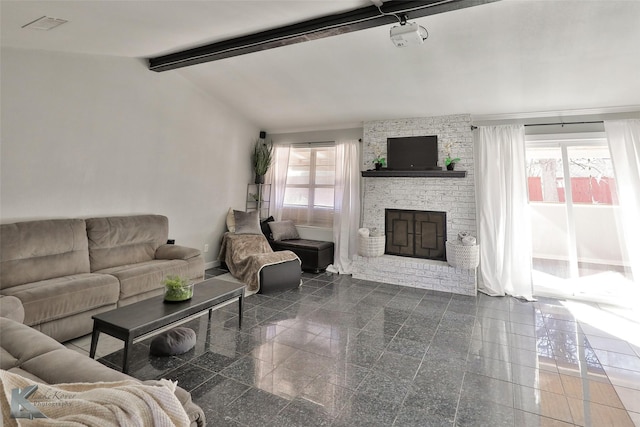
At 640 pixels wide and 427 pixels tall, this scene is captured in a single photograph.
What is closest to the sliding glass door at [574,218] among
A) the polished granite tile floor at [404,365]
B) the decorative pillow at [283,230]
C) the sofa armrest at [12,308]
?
the polished granite tile floor at [404,365]

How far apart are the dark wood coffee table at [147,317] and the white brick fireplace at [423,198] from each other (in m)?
2.90

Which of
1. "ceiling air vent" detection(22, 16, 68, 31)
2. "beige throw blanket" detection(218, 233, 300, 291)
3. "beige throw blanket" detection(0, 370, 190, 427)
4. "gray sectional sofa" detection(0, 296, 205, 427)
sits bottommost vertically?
"gray sectional sofa" detection(0, 296, 205, 427)

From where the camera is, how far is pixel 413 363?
8.00 ft

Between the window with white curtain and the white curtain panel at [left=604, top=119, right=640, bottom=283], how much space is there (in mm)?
3995

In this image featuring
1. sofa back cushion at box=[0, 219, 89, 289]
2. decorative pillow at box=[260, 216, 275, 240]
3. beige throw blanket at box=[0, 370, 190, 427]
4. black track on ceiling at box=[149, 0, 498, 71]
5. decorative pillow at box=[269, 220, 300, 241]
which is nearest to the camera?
beige throw blanket at box=[0, 370, 190, 427]

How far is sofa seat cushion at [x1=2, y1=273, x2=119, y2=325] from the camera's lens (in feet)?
7.64

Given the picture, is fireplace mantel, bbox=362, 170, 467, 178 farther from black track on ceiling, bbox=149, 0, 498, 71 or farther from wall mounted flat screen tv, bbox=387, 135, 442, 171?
black track on ceiling, bbox=149, 0, 498, 71

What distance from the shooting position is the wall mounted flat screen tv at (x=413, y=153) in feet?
15.4

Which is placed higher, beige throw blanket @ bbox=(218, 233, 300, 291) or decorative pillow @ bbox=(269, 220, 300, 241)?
decorative pillow @ bbox=(269, 220, 300, 241)

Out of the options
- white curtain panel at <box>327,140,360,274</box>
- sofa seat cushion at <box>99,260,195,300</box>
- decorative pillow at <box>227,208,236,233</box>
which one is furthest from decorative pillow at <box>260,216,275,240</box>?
sofa seat cushion at <box>99,260,195,300</box>

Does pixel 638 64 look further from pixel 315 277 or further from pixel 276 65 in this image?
pixel 315 277

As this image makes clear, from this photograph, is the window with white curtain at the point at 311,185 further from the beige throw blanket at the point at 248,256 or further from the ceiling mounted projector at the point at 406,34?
the ceiling mounted projector at the point at 406,34

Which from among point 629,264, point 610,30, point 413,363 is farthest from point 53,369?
point 629,264

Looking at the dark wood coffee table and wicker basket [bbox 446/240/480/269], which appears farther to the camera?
wicker basket [bbox 446/240/480/269]
